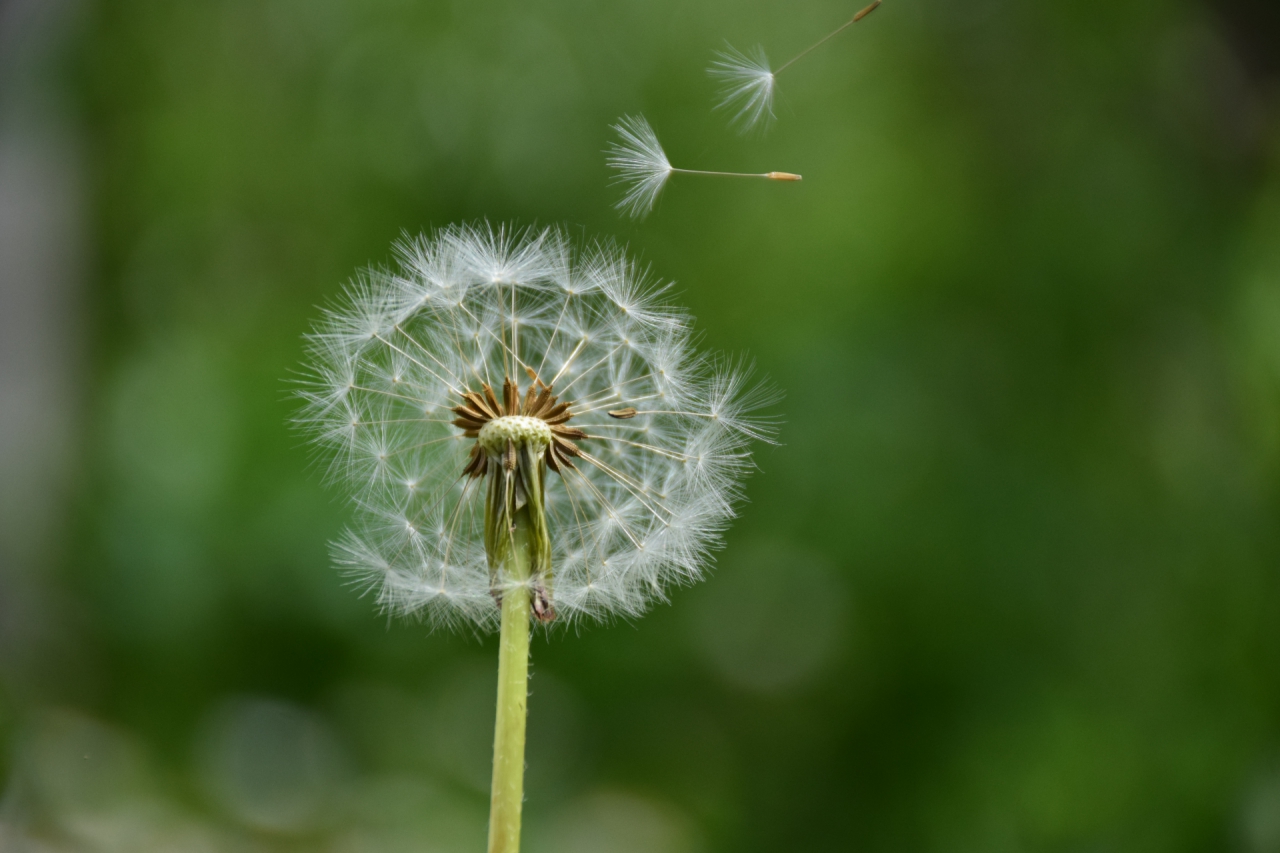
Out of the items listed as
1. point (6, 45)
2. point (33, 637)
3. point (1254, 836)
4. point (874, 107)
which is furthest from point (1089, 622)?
point (6, 45)

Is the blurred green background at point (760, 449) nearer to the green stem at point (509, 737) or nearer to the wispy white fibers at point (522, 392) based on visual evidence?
the wispy white fibers at point (522, 392)

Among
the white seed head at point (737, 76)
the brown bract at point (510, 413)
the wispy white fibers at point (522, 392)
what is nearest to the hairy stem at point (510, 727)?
the brown bract at point (510, 413)

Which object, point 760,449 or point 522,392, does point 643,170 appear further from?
point 760,449

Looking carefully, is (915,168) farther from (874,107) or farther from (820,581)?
(820,581)

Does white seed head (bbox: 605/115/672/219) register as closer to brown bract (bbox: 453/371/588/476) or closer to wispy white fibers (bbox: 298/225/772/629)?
wispy white fibers (bbox: 298/225/772/629)

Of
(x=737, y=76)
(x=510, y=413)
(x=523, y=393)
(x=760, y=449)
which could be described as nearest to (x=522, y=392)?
(x=523, y=393)

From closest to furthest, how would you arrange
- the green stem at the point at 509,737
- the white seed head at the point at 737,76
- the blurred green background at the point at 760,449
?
the green stem at the point at 509,737 → the white seed head at the point at 737,76 → the blurred green background at the point at 760,449
